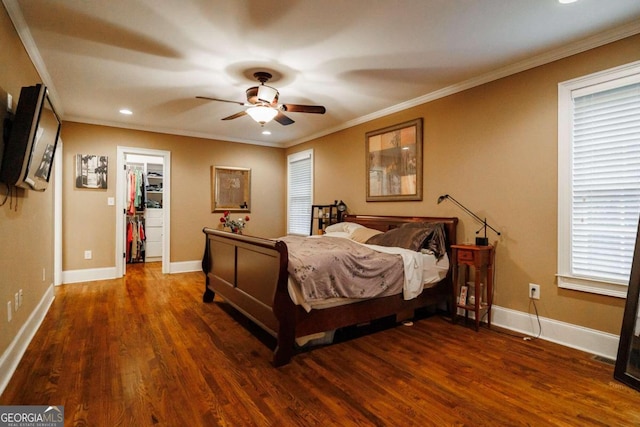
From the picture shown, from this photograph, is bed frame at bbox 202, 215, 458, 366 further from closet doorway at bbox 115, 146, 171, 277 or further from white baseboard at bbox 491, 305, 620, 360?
closet doorway at bbox 115, 146, 171, 277

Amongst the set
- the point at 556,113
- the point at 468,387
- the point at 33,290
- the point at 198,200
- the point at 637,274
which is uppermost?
the point at 556,113

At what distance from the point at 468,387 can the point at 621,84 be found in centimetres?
258

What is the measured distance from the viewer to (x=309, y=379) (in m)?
2.16

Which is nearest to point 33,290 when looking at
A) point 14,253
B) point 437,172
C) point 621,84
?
point 14,253

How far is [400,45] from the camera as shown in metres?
2.71

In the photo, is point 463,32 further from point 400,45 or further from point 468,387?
point 468,387

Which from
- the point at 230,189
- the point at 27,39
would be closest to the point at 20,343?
the point at 27,39

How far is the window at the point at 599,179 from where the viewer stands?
2.44m

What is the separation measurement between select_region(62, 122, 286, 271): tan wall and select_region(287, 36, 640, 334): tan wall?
3.54m

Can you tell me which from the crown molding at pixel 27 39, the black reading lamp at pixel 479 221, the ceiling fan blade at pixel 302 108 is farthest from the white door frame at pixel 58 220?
the black reading lamp at pixel 479 221

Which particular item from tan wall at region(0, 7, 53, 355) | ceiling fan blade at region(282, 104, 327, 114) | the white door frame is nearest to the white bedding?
ceiling fan blade at region(282, 104, 327, 114)

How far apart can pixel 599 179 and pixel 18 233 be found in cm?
468

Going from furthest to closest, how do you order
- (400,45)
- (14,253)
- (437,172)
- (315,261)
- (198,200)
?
(198,200), (437,172), (400,45), (315,261), (14,253)

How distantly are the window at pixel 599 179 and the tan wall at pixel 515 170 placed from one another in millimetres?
83
